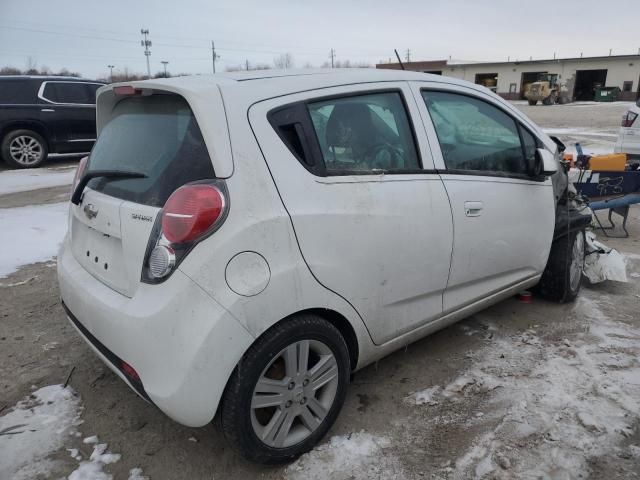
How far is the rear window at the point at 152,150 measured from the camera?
6.55 ft

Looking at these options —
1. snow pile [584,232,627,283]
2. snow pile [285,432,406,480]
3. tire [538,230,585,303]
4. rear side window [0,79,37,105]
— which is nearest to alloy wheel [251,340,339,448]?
snow pile [285,432,406,480]

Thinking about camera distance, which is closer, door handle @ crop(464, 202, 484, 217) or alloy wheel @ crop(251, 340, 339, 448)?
alloy wheel @ crop(251, 340, 339, 448)

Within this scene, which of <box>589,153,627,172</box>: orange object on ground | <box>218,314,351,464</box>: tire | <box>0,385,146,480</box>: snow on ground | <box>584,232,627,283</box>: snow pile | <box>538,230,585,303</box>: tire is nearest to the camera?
<box>218,314,351,464</box>: tire

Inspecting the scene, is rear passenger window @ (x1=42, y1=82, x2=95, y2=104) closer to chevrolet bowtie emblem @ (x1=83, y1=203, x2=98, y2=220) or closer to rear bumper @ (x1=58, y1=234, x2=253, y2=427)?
chevrolet bowtie emblem @ (x1=83, y1=203, x2=98, y2=220)

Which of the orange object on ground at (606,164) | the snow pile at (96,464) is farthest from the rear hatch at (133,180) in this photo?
the orange object on ground at (606,164)

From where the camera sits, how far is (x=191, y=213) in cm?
187

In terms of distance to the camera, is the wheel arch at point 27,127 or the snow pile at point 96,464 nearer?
the snow pile at point 96,464

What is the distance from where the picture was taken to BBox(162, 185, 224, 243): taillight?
1871mm

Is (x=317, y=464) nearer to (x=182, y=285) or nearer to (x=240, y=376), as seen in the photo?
(x=240, y=376)

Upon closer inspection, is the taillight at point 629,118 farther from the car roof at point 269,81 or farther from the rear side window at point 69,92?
the rear side window at point 69,92

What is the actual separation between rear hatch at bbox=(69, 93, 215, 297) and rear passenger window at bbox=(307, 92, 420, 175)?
597 millimetres

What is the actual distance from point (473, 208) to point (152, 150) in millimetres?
1754

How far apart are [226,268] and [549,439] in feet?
5.79

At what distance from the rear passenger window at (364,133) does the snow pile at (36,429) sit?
6.06 feet
